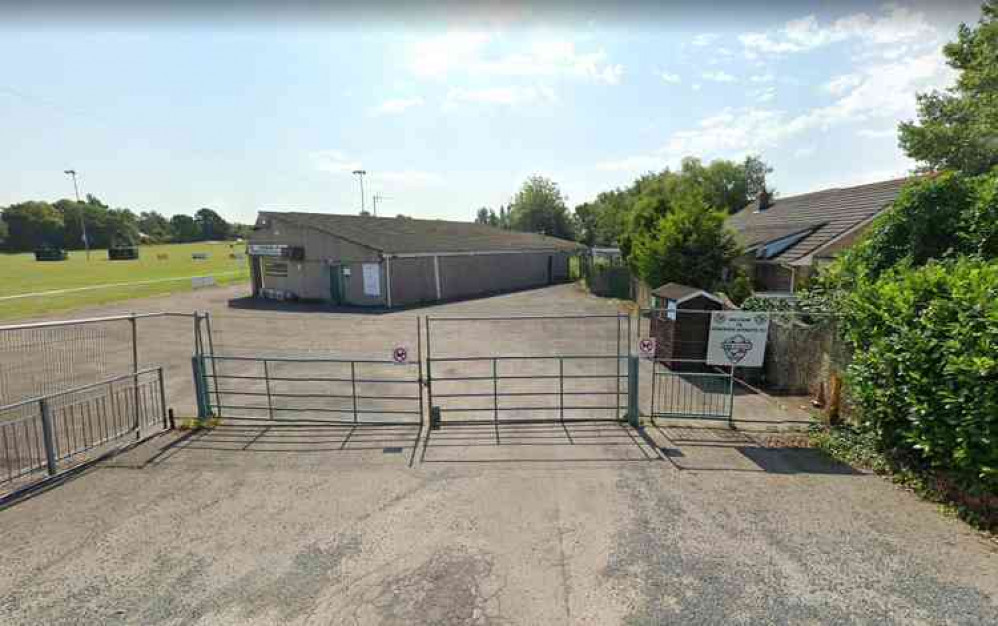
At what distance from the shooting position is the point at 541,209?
67812 mm

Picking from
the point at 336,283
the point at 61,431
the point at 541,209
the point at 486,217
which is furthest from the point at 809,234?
the point at 486,217

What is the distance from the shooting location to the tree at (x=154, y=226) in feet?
391

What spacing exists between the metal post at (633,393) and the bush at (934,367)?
291cm

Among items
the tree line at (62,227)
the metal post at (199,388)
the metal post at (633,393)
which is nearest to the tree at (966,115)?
the metal post at (633,393)

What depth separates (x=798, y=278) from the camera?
1688cm

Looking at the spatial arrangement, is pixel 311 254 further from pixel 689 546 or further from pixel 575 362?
pixel 689 546

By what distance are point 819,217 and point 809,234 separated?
212cm

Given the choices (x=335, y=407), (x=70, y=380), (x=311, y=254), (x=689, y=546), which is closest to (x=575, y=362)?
(x=335, y=407)

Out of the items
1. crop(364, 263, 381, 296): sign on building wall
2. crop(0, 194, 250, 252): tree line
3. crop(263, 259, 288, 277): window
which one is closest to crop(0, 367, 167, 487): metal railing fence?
crop(364, 263, 381, 296): sign on building wall

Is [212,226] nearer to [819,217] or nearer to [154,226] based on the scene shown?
[154,226]

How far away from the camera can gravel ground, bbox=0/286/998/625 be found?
11.6ft

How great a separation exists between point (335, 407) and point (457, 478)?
144 inches

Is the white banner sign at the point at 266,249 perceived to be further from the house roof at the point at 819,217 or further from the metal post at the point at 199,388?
the house roof at the point at 819,217

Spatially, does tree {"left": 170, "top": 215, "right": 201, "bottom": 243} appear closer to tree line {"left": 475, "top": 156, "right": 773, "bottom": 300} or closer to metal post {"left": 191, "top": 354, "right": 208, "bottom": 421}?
tree line {"left": 475, "top": 156, "right": 773, "bottom": 300}
